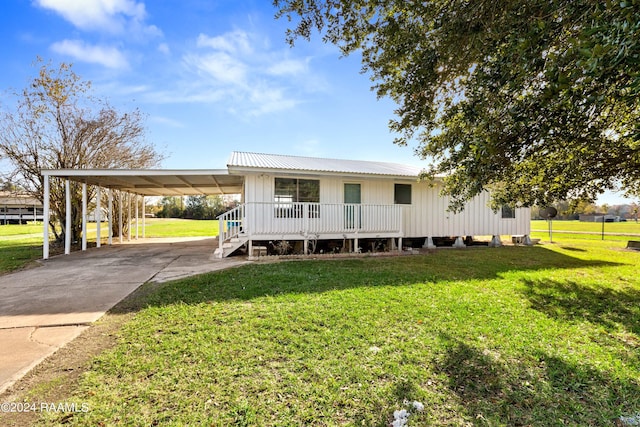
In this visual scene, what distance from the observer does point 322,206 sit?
9.70 metres

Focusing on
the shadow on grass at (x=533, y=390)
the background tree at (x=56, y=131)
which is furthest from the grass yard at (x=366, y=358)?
the background tree at (x=56, y=131)

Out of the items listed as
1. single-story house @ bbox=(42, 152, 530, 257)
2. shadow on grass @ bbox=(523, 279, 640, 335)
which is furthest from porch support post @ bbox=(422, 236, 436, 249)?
shadow on grass @ bbox=(523, 279, 640, 335)

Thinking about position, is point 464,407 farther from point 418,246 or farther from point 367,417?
point 418,246

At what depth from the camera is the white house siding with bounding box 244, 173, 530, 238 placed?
9.50 metres

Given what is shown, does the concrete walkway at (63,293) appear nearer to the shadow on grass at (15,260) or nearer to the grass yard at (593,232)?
the shadow on grass at (15,260)

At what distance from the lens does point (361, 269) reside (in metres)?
7.23

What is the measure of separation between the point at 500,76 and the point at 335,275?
15.5ft

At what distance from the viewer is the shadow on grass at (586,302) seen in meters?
4.21

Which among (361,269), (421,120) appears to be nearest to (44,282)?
(361,269)

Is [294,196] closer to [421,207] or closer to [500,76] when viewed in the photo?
[421,207]

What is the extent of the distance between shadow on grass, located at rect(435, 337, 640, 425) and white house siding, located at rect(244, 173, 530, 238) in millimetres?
7176

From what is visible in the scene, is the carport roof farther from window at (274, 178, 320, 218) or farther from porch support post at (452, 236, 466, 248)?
porch support post at (452, 236, 466, 248)

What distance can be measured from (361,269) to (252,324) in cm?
396

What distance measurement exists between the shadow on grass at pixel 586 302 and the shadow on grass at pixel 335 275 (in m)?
1.17
